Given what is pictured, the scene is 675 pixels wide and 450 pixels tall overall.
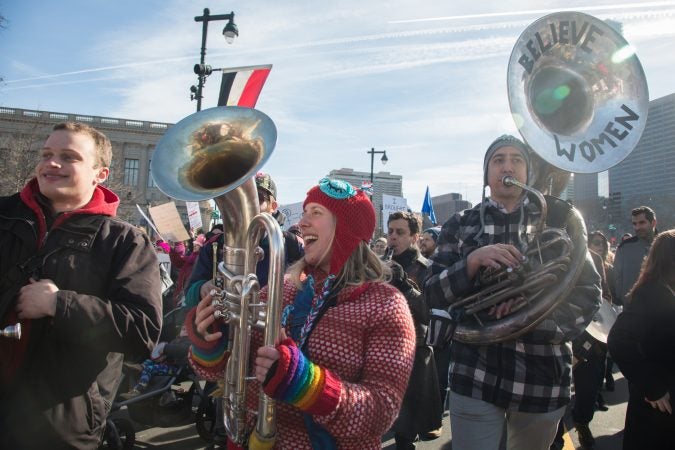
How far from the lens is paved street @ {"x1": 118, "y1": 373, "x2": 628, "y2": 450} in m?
4.46

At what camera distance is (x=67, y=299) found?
1.89 metres

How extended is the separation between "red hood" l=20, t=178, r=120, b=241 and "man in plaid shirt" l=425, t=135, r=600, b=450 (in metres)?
1.66

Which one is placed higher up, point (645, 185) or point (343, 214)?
point (645, 185)

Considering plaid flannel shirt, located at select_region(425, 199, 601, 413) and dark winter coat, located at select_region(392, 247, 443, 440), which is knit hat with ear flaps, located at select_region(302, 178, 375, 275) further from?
dark winter coat, located at select_region(392, 247, 443, 440)

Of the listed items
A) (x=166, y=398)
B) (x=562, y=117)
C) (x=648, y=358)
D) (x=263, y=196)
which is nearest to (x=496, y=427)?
(x=648, y=358)

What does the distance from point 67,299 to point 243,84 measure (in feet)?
14.3

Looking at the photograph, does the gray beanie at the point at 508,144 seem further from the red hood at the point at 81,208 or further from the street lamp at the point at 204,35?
the street lamp at the point at 204,35

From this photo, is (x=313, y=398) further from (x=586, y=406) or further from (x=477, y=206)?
(x=586, y=406)

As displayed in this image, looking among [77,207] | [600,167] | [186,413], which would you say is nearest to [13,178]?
[186,413]

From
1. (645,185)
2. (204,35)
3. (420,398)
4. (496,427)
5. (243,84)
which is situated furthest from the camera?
(645,185)

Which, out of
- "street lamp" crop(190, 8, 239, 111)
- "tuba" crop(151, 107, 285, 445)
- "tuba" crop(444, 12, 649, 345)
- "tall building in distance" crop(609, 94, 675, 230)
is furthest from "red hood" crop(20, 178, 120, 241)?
"tall building in distance" crop(609, 94, 675, 230)

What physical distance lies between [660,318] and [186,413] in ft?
13.0

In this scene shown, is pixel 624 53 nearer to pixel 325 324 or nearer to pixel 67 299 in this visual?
pixel 325 324

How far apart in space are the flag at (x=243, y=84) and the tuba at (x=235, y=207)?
3835 mm
